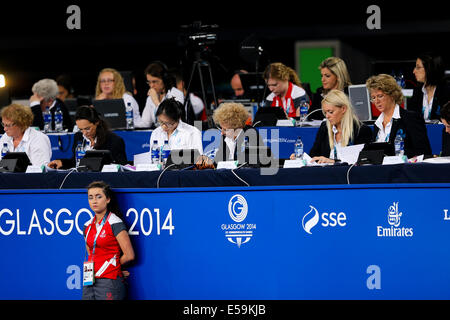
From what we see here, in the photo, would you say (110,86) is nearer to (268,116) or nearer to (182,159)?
(268,116)

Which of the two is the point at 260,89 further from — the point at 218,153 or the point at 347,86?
the point at 218,153

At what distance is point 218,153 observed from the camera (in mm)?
5344

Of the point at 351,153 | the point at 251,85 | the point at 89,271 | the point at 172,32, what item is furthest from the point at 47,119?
the point at 172,32

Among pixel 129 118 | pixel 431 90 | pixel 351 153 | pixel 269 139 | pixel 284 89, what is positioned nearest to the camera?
pixel 351 153

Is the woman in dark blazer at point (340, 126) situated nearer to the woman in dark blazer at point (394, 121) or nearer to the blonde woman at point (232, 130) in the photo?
the woman in dark blazer at point (394, 121)

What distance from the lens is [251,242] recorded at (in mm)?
4273

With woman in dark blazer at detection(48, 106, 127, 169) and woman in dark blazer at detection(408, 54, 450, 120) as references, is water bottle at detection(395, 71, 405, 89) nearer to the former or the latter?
woman in dark blazer at detection(408, 54, 450, 120)

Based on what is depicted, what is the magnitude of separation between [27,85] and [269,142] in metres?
6.85

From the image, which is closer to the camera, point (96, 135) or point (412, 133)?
point (412, 133)

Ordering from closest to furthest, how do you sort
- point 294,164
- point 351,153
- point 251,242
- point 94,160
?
1. point 251,242
2. point 294,164
3. point 351,153
4. point 94,160

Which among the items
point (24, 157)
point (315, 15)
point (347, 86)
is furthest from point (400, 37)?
point (24, 157)

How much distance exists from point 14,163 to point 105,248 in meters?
1.07

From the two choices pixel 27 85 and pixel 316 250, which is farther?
pixel 27 85

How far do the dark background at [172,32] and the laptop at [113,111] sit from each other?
3030 millimetres
